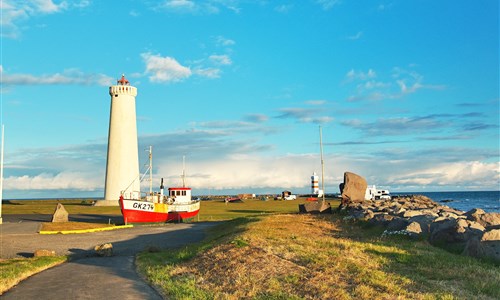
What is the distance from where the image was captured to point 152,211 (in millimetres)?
44438

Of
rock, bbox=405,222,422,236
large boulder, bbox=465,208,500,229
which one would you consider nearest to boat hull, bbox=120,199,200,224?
rock, bbox=405,222,422,236

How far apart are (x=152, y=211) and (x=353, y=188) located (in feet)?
61.1

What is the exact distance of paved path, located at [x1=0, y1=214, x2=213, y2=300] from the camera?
13328mm

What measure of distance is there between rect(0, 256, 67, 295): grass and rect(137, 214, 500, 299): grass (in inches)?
150

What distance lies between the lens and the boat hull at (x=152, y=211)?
4275 centimetres

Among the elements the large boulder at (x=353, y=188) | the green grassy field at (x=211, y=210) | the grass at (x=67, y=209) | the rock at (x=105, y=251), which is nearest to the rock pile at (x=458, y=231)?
the rock at (x=105, y=251)

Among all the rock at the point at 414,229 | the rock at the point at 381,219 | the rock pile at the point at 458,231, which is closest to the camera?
the rock pile at the point at 458,231

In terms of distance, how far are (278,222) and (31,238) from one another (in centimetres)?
1610

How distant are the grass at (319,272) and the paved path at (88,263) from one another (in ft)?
2.93

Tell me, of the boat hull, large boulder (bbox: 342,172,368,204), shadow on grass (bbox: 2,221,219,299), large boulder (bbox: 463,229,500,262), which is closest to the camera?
shadow on grass (bbox: 2,221,219,299)

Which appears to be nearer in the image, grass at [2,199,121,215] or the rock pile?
the rock pile

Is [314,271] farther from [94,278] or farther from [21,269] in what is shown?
[21,269]

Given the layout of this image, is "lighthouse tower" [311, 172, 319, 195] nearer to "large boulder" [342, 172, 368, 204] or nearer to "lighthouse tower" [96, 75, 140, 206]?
"lighthouse tower" [96, 75, 140, 206]

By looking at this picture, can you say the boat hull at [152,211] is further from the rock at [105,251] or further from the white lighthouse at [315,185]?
the white lighthouse at [315,185]
